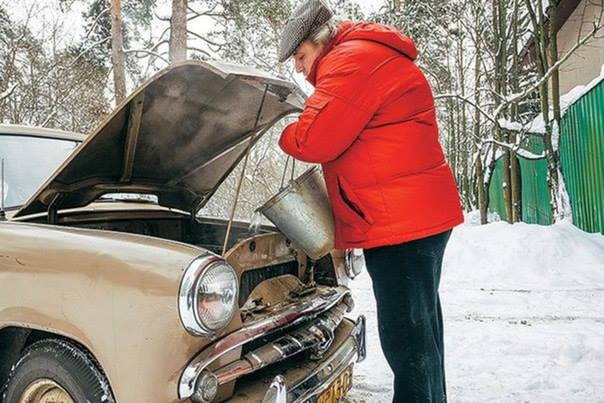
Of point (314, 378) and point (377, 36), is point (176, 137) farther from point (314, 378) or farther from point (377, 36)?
Answer: point (314, 378)

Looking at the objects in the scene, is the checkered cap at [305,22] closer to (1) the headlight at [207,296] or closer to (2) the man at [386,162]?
(2) the man at [386,162]

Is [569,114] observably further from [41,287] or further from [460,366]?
[41,287]

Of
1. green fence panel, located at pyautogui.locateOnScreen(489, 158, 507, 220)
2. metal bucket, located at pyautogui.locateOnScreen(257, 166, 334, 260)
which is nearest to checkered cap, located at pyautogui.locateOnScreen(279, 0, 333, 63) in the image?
metal bucket, located at pyautogui.locateOnScreen(257, 166, 334, 260)

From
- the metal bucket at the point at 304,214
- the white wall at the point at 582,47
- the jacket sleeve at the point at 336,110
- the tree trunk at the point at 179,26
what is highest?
the tree trunk at the point at 179,26

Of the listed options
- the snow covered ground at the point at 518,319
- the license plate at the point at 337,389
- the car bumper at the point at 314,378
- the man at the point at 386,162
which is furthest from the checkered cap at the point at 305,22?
the snow covered ground at the point at 518,319

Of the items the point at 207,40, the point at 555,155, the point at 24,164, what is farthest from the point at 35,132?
the point at 207,40

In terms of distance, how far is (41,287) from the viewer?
2.09 meters

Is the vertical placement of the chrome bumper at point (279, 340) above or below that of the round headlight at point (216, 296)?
below

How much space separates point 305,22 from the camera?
2.42 m

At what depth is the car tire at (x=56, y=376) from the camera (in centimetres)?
190

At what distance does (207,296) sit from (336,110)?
885 mm

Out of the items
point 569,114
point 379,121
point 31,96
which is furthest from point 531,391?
point 31,96

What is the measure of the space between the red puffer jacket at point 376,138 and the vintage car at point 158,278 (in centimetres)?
39

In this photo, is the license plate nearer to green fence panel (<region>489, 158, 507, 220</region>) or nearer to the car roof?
the car roof
